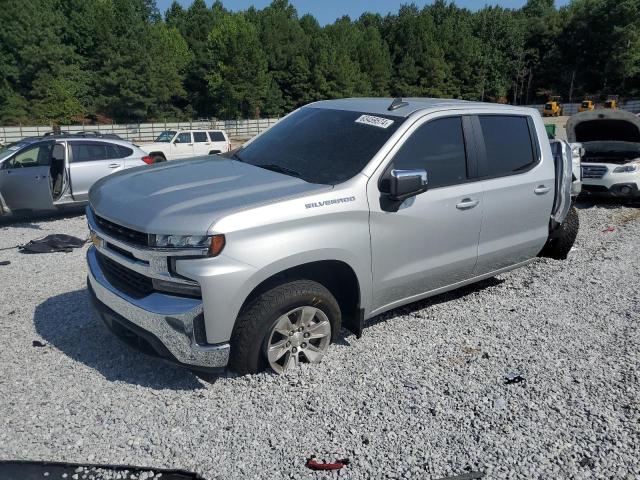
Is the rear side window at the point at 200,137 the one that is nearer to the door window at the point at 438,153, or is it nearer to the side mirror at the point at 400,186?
the door window at the point at 438,153

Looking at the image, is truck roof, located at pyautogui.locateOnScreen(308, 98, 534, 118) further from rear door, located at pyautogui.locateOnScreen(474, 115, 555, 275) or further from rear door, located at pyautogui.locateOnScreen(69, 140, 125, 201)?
rear door, located at pyautogui.locateOnScreen(69, 140, 125, 201)

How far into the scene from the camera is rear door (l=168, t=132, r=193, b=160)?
19.9 m

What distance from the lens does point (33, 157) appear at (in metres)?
8.71

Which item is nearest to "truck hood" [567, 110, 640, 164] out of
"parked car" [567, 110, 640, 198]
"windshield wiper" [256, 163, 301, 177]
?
"parked car" [567, 110, 640, 198]

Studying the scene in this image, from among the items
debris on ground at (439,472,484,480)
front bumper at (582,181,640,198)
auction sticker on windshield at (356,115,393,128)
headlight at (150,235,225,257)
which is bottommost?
debris on ground at (439,472,484,480)

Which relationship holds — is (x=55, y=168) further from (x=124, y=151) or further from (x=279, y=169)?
(x=279, y=169)

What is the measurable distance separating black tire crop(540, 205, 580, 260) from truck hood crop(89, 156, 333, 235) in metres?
3.38

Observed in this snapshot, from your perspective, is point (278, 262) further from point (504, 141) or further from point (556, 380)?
point (504, 141)

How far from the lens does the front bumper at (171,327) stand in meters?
3.07

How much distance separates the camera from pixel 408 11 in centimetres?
11000

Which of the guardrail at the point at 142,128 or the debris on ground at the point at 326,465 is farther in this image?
the guardrail at the point at 142,128

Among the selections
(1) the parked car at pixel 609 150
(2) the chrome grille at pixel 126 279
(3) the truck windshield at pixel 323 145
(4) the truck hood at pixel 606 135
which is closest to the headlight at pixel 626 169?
(1) the parked car at pixel 609 150

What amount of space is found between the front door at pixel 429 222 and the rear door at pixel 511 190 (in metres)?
0.18

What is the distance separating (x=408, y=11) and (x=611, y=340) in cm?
11717
